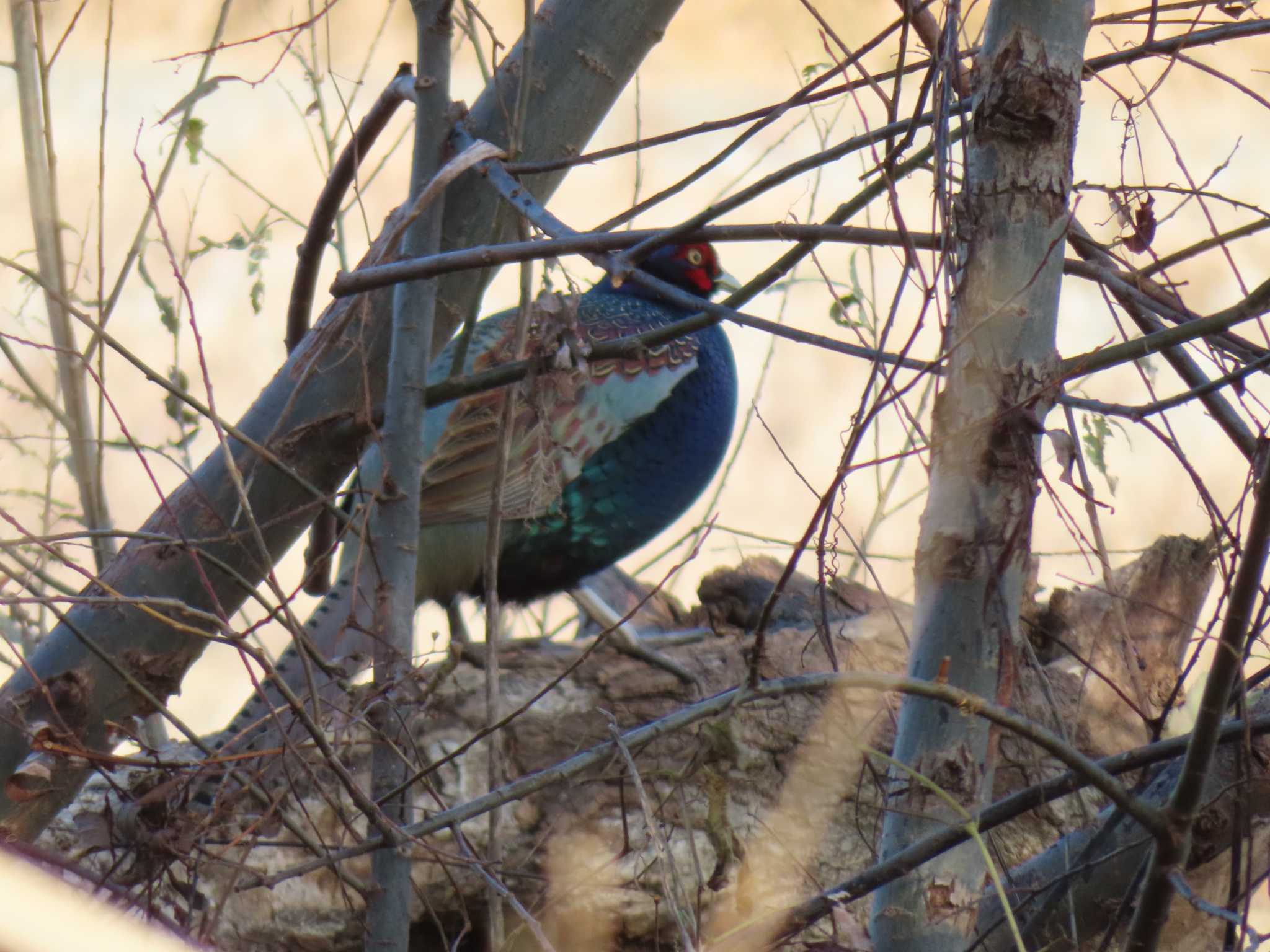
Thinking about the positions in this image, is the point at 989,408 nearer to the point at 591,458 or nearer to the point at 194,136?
the point at 194,136

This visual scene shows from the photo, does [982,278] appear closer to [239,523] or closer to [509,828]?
[239,523]

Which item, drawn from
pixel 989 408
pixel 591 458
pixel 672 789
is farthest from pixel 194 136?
pixel 989 408

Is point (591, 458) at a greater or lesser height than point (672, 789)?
greater

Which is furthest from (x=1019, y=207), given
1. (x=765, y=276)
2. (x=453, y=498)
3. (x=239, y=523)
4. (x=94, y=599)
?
(x=453, y=498)

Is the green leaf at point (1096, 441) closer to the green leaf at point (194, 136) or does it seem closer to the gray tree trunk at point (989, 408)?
the gray tree trunk at point (989, 408)

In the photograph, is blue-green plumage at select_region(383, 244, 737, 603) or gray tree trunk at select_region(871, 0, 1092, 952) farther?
blue-green plumage at select_region(383, 244, 737, 603)

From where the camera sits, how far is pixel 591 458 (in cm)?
379

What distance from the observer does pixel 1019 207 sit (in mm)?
1538

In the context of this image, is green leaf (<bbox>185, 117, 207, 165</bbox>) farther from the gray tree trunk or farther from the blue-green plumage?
the gray tree trunk

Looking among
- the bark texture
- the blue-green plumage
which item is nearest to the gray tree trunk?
the bark texture

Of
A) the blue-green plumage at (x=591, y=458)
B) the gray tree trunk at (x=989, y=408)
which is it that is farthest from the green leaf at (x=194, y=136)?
the gray tree trunk at (x=989, y=408)

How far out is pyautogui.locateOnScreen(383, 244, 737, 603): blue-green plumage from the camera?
11.3 ft

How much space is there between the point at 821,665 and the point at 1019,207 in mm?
1756

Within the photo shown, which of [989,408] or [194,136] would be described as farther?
[194,136]
